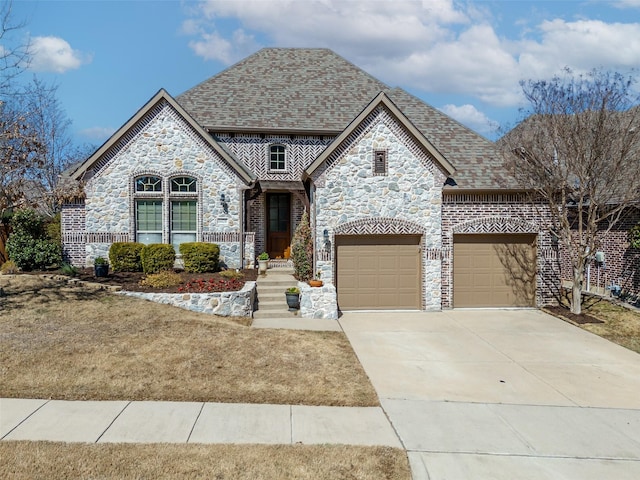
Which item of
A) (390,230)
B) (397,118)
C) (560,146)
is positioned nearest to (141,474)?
(390,230)

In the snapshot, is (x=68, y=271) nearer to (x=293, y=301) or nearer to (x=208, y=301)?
(x=208, y=301)

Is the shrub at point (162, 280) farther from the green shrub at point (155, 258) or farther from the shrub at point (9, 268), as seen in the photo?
the shrub at point (9, 268)

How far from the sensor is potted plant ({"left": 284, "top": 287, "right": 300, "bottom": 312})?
14.4 m

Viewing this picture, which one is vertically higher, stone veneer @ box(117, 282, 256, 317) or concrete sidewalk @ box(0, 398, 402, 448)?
stone veneer @ box(117, 282, 256, 317)

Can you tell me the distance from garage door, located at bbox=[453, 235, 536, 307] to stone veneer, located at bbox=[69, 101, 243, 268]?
822 cm

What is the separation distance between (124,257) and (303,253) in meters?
6.24

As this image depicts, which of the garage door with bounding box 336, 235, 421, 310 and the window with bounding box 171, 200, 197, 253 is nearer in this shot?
the garage door with bounding box 336, 235, 421, 310

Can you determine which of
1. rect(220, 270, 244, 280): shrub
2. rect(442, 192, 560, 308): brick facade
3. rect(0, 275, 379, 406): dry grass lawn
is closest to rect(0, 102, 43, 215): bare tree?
rect(0, 275, 379, 406): dry grass lawn

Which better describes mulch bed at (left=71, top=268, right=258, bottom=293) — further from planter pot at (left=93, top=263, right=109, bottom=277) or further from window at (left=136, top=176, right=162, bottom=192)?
window at (left=136, top=176, right=162, bottom=192)

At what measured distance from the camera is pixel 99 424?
6590mm

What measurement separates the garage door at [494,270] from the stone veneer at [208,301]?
286 inches

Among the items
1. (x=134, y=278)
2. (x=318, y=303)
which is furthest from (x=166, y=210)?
(x=318, y=303)

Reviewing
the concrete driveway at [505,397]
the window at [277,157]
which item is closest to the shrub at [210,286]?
the concrete driveway at [505,397]

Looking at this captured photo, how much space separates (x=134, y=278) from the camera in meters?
15.8
